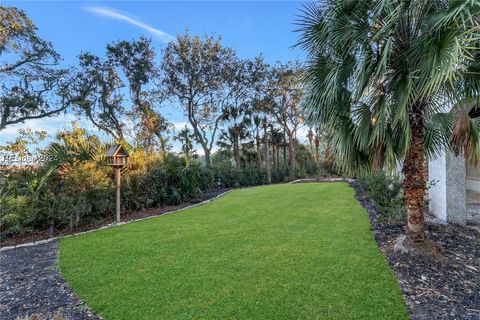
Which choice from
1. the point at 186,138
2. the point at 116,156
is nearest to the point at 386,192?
the point at 116,156

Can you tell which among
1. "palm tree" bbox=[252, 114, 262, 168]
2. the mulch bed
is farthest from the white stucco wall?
"palm tree" bbox=[252, 114, 262, 168]

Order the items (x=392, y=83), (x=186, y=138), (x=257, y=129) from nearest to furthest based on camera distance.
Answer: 1. (x=392, y=83)
2. (x=186, y=138)
3. (x=257, y=129)

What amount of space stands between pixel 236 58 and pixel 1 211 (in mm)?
17051

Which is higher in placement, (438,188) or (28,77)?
(28,77)

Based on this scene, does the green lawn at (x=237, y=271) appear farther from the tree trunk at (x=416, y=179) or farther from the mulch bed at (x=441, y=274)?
the tree trunk at (x=416, y=179)

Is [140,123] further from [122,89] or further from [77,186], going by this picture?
[77,186]

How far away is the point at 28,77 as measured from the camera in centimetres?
1487

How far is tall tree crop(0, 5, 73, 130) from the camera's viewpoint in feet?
41.4

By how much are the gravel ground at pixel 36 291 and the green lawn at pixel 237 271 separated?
162 mm

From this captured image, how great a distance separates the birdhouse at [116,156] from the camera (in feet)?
24.5

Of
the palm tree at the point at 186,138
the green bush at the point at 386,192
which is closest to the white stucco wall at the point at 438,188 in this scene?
the green bush at the point at 386,192

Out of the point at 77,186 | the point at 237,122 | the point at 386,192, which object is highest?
the point at 237,122

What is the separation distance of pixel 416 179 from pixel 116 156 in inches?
268

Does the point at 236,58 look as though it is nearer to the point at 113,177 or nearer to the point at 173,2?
the point at 173,2
